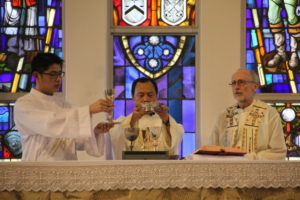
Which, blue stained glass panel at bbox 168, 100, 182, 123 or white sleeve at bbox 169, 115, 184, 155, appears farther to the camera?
blue stained glass panel at bbox 168, 100, 182, 123

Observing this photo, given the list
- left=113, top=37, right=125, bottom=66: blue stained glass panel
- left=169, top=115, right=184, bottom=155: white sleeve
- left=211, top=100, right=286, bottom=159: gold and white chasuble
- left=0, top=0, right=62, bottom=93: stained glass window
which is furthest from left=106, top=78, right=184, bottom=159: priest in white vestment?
left=0, top=0, right=62, bottom=93: stained glass window

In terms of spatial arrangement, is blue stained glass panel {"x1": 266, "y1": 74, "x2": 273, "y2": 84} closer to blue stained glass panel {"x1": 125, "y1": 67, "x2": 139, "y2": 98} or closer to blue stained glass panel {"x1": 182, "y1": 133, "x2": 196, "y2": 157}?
blue stained glass panel {"x1": 182, "y1": 133, "x2": 196, "y2": 157}

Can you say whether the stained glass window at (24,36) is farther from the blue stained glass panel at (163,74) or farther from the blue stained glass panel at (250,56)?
the blue stained glass panel at (250,56)

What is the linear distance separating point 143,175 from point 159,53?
3.51 metres

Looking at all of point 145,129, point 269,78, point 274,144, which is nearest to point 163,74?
point 269,78

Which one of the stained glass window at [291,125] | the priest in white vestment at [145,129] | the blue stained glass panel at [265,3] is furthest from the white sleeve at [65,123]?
the blue stained glass panel at [265,3]

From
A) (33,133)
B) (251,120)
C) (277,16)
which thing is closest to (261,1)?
(277,16)

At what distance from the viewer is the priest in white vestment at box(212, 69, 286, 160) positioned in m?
5.33

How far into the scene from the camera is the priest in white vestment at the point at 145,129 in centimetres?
520

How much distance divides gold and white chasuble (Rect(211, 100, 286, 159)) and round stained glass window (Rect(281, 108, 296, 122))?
4.63 feet

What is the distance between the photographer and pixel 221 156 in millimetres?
4156

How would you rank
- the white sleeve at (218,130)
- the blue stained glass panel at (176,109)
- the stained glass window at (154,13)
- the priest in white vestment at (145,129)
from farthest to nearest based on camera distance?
1. the stained glass window at (154,13)
2. the blue stained glass panel at (176,109)
3. the white sleeve at (218,130)
4. the priest in white vestment at (145,129)

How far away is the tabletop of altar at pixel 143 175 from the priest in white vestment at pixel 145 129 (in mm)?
1377

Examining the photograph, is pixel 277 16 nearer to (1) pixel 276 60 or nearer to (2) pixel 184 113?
(1) pixel 276 60
